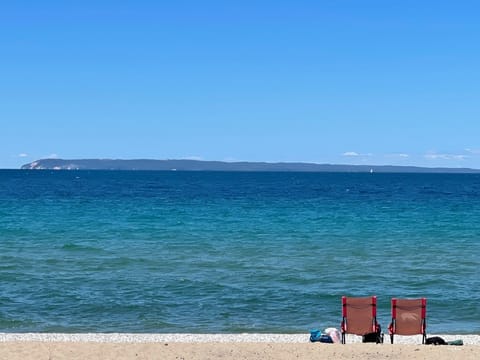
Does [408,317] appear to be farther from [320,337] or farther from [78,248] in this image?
[78,248]

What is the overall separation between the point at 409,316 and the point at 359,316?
3.41 ft

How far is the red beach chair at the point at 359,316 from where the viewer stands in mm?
14867

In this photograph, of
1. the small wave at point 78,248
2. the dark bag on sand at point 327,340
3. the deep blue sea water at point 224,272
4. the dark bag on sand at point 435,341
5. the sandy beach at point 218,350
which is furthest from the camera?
the small wave at point 78,248

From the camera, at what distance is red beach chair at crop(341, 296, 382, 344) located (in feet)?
48.8

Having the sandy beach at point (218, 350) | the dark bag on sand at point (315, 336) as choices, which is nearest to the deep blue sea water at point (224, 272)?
the dark bag on sand at point (315, 336)

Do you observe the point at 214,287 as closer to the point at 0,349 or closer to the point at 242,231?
the point at 0,349

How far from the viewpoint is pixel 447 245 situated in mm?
32812

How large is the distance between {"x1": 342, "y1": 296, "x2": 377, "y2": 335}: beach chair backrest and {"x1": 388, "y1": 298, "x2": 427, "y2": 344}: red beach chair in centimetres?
39

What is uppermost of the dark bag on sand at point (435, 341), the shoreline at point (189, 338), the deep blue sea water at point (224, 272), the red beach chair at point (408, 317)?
the red beach chair at point (408, 317)

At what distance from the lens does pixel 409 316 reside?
14992 mm

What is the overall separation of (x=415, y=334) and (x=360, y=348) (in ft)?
5.59

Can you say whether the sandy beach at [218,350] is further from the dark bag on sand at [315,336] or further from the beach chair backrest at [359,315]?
the beach chair backrest at [359,315]

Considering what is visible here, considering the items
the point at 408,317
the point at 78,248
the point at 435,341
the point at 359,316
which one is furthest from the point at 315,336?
the point at 78,248

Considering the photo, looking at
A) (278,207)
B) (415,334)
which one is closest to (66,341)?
(415,334)
